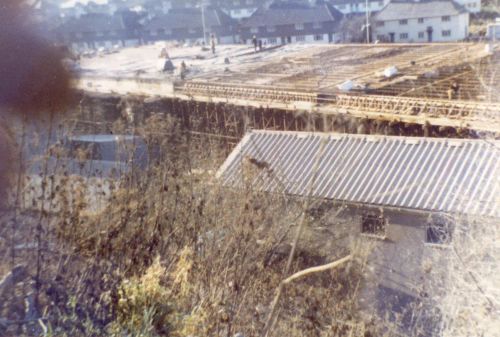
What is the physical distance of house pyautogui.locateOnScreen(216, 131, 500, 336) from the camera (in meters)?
3.77

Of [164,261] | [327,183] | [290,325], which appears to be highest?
[164,261]

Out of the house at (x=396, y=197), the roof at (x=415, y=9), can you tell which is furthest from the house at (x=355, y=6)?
the house at (x=396, y=197)

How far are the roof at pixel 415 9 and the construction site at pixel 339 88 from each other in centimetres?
82

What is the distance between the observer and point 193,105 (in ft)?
26.5

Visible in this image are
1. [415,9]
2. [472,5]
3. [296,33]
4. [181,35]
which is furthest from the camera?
[181,35]

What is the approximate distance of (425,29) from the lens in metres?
12.1

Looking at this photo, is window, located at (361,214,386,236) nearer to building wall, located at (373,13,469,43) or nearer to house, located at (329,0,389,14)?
building wall, located at (373,13,469,43)

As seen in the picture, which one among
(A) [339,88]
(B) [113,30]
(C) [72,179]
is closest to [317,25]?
(B) [113,30]

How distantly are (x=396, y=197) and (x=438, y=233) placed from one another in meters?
0.40

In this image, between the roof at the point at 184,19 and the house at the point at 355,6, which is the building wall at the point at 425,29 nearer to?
the house at the point at 355,6

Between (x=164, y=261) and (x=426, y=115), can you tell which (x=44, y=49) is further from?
(x=426, y=115)

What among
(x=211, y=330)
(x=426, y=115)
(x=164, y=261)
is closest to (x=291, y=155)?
(x=426, y=115)

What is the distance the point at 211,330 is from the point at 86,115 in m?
5.93

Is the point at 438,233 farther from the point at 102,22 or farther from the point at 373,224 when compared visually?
the point at 102,22
